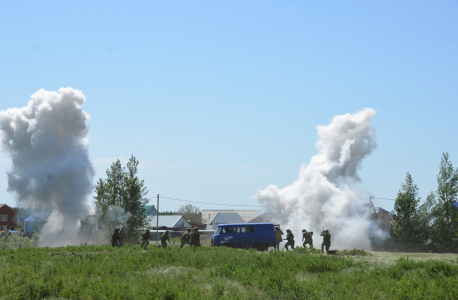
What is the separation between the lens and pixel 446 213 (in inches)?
1630

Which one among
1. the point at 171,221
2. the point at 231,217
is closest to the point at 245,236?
the point at 171,221

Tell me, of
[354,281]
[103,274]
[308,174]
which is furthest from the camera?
[308,174]

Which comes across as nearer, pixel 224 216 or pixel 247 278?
pixel 247 278

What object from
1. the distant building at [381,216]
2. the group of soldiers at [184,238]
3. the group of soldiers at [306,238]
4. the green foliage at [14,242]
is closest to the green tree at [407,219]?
the distant building at [381,216]

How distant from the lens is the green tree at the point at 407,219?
1631 inches

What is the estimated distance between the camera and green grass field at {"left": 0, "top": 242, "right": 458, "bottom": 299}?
516 inches

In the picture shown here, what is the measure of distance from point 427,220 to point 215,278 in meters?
32.6

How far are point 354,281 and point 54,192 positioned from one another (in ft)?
129

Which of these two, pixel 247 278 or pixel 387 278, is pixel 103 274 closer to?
pixel 247 278

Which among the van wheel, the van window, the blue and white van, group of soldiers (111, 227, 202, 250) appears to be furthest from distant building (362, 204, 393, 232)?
group of soldiers (111, 227, 202, 250)

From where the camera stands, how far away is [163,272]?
17234mm

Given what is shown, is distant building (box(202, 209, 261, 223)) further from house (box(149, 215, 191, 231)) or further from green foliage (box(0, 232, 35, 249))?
green foliage (box(0, 232, 35, 249))

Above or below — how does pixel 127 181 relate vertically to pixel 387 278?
above

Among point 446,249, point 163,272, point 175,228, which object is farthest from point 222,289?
point 175,228
